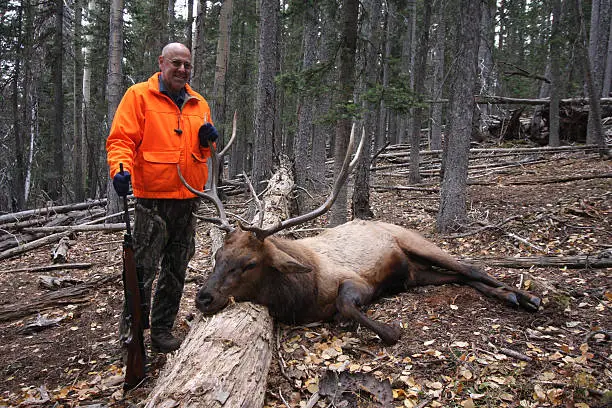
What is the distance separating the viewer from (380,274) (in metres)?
5.06

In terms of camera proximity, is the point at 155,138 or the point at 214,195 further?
the point at 214,195

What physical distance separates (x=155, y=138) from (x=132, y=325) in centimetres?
172

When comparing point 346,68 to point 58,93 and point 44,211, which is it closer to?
point 44,211

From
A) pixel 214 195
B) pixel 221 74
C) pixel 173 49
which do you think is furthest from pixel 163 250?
pixel 221 74

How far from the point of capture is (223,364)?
9.70 feet

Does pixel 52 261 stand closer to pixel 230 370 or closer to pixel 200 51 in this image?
pixel 230 370

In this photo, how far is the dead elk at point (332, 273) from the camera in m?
3.92

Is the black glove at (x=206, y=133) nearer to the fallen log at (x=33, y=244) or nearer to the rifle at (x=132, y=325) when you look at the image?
the rifle at (x=132, y=325)

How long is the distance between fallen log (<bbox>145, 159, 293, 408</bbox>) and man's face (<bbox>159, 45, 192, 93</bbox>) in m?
2.22

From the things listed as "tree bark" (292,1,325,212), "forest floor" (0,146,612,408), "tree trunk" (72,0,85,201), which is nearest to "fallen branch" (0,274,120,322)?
"forest floor" (0,146,612,408)

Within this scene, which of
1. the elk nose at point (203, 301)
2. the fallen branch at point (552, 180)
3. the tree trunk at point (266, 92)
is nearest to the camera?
the elk nose at point (203, 301)

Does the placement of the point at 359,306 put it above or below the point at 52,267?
above

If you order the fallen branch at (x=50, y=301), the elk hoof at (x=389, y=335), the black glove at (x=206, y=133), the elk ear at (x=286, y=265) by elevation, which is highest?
the black glove at (x=206, y=133)

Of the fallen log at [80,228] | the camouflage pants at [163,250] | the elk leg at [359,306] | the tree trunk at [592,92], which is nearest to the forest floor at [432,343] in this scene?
the elk leg at [359,306]
